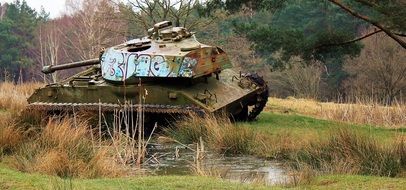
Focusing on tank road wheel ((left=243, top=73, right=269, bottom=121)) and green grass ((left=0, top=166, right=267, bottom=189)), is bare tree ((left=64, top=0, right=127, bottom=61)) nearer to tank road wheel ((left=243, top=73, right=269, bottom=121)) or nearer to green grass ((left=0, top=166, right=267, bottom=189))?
tank road wheel ((left=243, top=73, right=269, bottom=121))

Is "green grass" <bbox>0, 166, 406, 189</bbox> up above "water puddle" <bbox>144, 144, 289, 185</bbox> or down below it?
above

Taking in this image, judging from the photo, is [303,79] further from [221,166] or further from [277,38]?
[221,166]

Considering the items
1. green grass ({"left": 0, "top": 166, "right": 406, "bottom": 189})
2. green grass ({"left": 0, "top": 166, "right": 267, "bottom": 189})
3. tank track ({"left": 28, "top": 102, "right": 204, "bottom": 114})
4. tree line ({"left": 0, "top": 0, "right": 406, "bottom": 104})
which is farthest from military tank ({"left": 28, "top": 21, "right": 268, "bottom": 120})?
green grass ({"left": 0, "top": 166, "right": 267, "bottom": 189})

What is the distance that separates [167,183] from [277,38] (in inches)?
471

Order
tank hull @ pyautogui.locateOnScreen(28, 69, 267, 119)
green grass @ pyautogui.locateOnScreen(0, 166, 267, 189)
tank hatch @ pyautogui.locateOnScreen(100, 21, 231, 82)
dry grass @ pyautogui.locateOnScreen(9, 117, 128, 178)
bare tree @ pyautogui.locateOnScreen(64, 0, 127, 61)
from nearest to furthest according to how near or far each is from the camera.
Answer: green grass @ pyautogui.locateOnScreen(0, 166, 267, 189) → dry grass @ pyautogui.locateOnScreen(9, 117, 128, 178) → tank hull @ pyautogui.locateOnScreen(28, 69, 267, 119) → tank hatch @ pyautogui.locateOnScreen(100, 21, 231, 82) → bare tree @ pyautogui.locateOnScreen(64, 0, 127, 61)

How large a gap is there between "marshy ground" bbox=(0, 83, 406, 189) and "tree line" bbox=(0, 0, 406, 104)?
4.34 meters

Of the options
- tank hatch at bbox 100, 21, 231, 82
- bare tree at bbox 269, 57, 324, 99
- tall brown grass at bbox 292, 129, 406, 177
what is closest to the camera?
tall brown grass at bbox 292, 129, 406, 177

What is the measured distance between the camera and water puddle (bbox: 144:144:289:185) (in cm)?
920

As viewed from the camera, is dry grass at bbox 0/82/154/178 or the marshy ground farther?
dry grass at bbox 0/82/154/178

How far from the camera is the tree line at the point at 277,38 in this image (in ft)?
62.3

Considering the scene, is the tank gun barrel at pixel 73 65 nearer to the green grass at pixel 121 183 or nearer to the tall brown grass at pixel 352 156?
the tall brown grass at pixel 352 156

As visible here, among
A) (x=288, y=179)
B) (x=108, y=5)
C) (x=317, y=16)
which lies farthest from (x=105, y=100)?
(x=317, y=16)

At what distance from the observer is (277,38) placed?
18.8 meters

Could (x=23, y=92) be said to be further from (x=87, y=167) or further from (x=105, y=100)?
(x=87, y=167)
